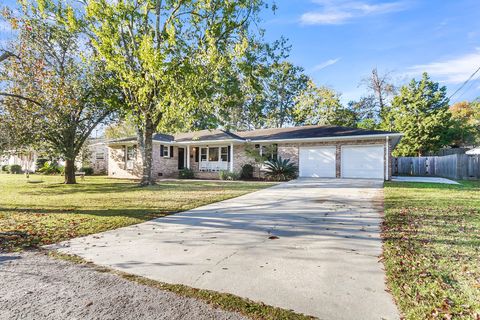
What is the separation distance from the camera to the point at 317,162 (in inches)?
688

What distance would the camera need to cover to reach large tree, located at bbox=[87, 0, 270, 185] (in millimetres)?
11453

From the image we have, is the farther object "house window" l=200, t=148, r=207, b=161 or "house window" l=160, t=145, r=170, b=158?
"house window" l=200, t=148, r=207, b=161

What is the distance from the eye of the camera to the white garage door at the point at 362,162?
51.9ft

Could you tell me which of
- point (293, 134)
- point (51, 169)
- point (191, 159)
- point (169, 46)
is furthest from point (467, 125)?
point (51, 169)

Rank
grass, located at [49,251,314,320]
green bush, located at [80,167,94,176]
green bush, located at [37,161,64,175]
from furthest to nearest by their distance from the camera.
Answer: green bush, located at [37,161,64,175], green bush, located at [80,167,94,176], grass, located at [49,251,314,320]

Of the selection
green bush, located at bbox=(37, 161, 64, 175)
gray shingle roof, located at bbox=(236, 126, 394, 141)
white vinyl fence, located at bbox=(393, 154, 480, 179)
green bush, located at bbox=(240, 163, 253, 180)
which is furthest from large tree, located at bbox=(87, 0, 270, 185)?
green bush, located at bbox=(37, 161, 64, 175)

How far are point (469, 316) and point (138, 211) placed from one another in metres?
6.76

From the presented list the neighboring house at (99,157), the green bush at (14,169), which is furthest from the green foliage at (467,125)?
the green bush at (14,169)

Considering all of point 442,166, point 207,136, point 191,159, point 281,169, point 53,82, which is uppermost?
point 53,82

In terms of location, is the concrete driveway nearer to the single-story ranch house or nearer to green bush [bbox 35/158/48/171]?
the single-story ranch house

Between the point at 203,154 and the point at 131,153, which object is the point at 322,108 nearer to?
the point at 203,154

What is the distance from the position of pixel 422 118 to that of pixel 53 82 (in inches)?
1161

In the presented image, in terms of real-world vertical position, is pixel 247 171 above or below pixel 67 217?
above

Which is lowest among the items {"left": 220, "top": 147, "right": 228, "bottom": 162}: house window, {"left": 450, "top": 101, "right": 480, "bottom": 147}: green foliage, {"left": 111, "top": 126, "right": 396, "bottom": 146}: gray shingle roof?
{"left": 220, "top": 147, "right": 228, "bottom": 162}: house window
